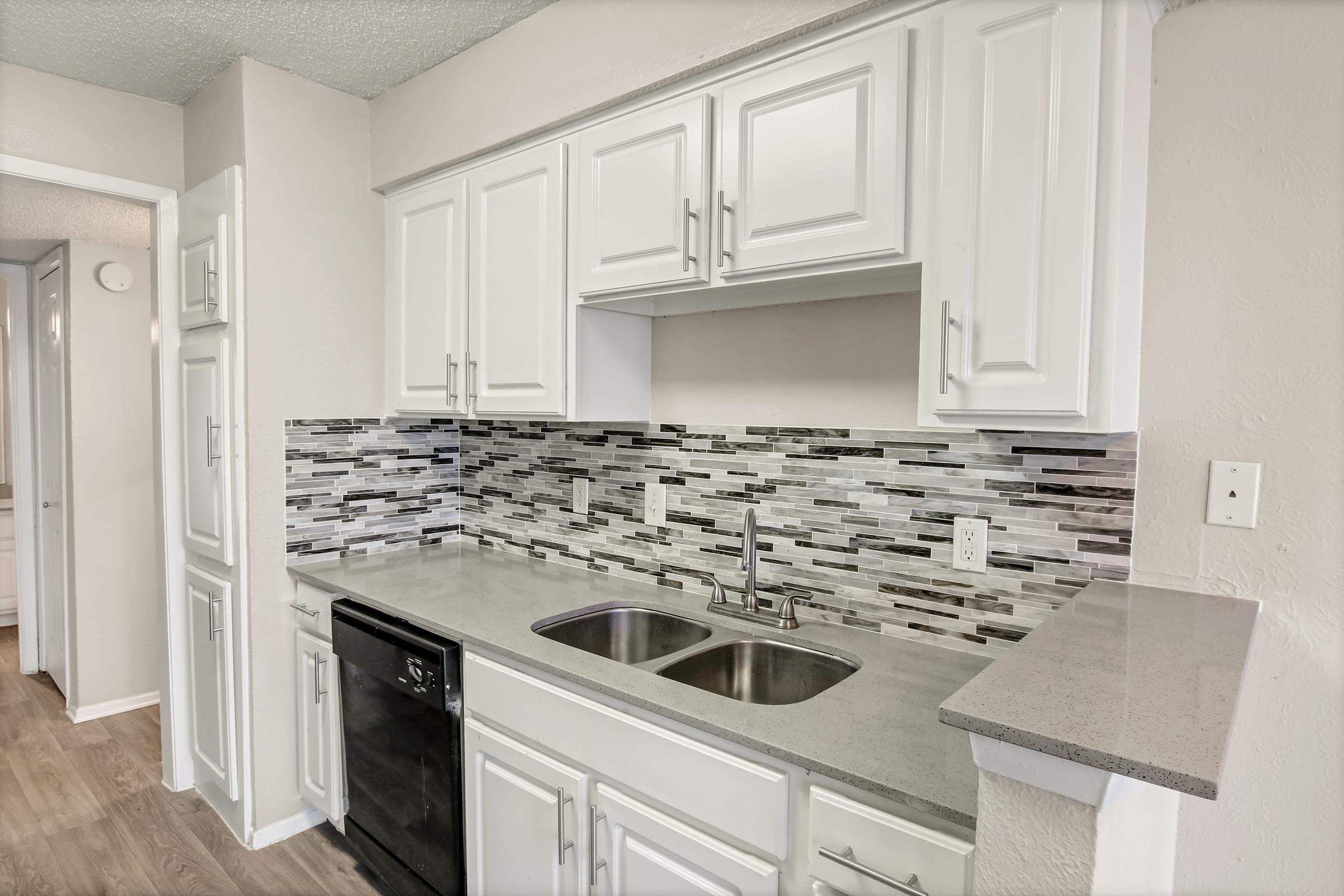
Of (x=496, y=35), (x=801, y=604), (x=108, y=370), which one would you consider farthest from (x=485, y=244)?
(x=108, y=370)

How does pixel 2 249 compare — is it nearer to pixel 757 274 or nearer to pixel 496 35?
pixel 496 35

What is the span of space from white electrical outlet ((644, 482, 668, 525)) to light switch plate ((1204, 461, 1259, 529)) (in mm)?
1288

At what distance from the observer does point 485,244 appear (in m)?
2.20

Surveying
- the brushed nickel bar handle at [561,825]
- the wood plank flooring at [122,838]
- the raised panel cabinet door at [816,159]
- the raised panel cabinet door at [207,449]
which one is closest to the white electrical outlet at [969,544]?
the raised panel cabinet door at [816,159]

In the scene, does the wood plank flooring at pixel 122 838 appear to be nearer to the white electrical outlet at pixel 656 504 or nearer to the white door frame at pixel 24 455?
the white door frame at pixel 24 455

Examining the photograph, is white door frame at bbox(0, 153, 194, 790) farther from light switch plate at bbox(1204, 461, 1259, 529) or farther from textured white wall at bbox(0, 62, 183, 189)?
light switch plate at bbox(1204, 461, 1259, 529)

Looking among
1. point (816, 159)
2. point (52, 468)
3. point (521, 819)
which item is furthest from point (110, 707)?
point (816, 159)

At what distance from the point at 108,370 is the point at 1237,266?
4.22m

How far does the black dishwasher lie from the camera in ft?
6.00

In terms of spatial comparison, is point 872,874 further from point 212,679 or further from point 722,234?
point 212,679

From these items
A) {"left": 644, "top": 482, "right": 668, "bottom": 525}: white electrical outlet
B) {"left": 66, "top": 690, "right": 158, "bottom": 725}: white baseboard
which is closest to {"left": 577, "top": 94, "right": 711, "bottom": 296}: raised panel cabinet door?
{"left": 644, "top": 482, "right": 668, "bottom": 525}: white electrical outlet

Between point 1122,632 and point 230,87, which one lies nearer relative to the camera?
point 1122,632

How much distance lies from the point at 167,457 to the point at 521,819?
1883mm

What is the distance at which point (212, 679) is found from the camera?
250 centimetres
